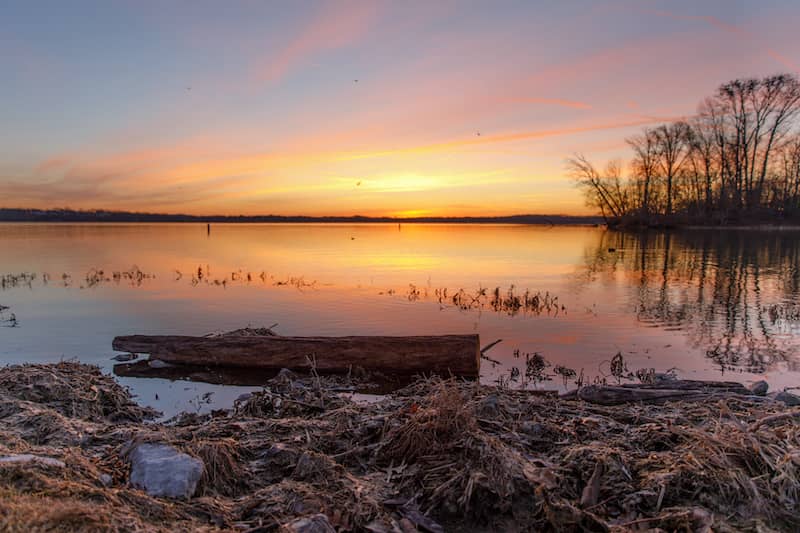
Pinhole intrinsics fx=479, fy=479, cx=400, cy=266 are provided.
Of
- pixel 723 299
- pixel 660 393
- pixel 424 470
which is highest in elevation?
pixel 424 470

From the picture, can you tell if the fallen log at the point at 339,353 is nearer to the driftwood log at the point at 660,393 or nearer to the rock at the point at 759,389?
the driftwood log at the point at 660,393

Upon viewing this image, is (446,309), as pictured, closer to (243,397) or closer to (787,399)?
(243,397)

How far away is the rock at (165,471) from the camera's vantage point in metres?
4.14

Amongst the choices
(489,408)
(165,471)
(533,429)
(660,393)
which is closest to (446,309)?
(660,393)

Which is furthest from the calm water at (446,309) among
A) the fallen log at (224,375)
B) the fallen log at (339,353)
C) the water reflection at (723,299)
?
the fallen log at (339,353)

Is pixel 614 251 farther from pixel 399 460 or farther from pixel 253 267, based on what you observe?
pixel 399 460

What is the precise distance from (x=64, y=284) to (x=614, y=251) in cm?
4286

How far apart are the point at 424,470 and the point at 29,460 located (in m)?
3.44

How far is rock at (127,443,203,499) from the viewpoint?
4.14 meters

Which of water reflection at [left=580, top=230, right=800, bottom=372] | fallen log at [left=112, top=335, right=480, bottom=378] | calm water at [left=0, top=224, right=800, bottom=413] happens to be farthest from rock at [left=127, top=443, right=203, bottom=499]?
water reflection at [left=580, top=230, right=800, bottom=372]

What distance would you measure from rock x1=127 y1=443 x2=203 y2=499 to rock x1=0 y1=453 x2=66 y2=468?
0.60 meters

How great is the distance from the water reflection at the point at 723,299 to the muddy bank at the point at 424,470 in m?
6.79

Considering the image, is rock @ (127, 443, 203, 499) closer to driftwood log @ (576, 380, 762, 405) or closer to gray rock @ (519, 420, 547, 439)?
gray rock @ (519, 420, 547, 439)

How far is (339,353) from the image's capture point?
10055 mm
